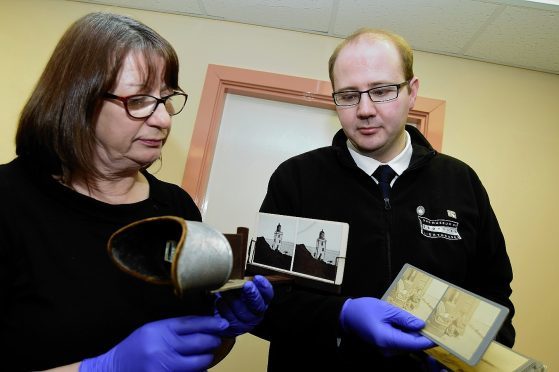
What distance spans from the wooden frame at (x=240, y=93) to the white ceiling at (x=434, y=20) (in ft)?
1.09

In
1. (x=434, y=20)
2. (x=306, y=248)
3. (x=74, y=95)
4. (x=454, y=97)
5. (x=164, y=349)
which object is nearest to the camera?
(x=164, y=349)

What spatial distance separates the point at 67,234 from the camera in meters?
0.74

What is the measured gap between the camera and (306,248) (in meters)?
0.89

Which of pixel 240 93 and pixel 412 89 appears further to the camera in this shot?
pixel 240 93

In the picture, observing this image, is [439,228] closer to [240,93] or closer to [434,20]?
[434,20]

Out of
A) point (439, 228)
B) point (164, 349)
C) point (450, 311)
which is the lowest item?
point (164, 349)

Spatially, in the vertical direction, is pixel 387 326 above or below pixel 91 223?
below

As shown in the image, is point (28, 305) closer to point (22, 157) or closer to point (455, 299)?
point (22, 157)

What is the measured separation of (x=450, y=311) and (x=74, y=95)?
93 centimetres

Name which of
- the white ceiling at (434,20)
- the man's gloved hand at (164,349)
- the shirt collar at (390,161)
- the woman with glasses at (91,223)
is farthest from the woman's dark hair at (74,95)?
the white ceiling at (434,20)

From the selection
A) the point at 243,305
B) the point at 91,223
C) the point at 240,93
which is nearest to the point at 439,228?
the point at 243,305

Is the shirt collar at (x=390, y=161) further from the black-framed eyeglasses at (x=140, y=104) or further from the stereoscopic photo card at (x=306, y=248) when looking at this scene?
the black-framed eyeglasses at (x=140, y=104)

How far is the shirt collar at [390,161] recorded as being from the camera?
1055mm

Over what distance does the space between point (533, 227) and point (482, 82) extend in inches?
36.9
